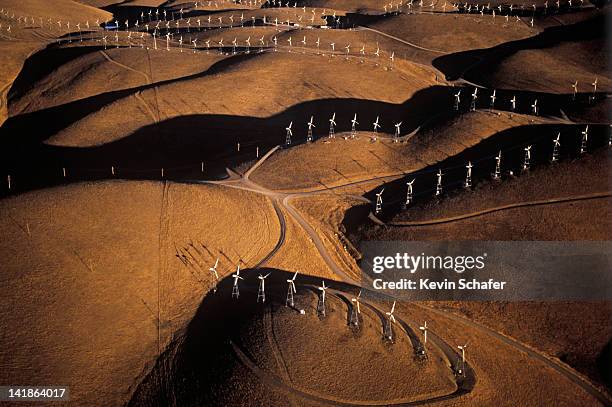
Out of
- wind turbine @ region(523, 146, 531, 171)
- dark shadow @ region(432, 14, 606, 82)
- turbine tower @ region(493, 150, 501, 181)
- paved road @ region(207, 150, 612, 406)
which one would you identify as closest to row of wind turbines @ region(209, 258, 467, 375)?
paved road @ region(207, 150, 612, 406)

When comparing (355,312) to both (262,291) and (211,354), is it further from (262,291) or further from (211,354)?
(211,354)

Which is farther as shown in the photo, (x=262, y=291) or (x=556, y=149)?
(x=556, y=149)

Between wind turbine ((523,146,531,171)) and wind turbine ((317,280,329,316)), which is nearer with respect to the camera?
wind turbine ((317,280,329,316))

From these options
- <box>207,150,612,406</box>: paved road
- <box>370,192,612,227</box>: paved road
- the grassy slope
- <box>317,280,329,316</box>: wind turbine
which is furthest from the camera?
<box>370,192,612,227</box>: paved road

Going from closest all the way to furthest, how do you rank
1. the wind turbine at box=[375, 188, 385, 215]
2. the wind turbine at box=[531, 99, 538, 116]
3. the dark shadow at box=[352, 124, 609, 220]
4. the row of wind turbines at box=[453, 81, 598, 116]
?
the wind turbine at box=[375, 188, 385, 215], the dark shadow at box=[352, 124, 609, 220], the wind turbine at box=[531, 99, 538, 116], the row of wind turbines at box=[453, 81, 598, 116]

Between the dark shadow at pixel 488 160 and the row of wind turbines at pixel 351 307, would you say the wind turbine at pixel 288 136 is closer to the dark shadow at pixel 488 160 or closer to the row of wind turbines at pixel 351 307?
the dark shadow at pixel 488 160

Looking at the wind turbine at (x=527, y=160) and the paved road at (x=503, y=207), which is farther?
the wind turbine at (x=527, y=160)

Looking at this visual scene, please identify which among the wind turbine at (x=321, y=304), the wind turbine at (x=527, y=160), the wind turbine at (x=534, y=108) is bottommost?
the wind turbine at (x=321, y=304)

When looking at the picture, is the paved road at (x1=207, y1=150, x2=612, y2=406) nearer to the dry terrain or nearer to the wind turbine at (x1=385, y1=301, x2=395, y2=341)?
the dry terrain

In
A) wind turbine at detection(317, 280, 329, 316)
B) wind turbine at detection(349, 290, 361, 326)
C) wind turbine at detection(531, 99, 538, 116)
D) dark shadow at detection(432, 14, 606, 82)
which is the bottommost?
wind turbine at detection(349, 290, 361, 326)

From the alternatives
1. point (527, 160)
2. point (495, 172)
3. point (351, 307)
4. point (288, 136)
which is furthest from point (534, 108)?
point (351, 307)

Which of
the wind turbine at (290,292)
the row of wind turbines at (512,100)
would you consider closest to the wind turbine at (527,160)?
the row of wind turbines at (512,100)

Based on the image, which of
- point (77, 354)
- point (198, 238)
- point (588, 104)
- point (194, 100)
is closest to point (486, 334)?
point (198, 238)
